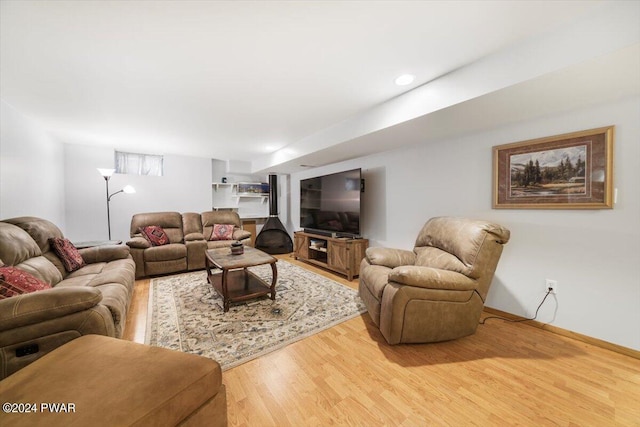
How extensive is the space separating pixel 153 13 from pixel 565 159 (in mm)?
3169

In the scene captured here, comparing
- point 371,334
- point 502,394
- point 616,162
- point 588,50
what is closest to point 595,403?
point 502,394

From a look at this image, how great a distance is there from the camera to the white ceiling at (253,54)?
1.32 m

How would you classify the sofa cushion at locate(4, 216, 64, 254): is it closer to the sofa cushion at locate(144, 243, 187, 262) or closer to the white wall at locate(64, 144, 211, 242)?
the sofa cushion at locate(144, 243, 187, 262)

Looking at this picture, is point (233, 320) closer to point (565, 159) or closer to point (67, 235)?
point (565, 159)

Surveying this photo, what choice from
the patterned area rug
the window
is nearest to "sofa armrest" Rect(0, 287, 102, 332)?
the patterned area rug

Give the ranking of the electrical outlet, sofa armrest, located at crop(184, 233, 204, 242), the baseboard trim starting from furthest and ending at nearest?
sofa armrest, located at crop(184, 233, 204, 242) → the electrical outlet → the baseboard trim

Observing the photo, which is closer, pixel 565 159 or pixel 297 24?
pixel 297 24

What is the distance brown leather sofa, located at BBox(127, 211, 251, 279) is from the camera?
3.50m

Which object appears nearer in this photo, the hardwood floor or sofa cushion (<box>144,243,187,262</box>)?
the hardwood floor

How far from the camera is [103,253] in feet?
9.23

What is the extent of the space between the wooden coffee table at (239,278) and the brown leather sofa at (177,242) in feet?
3.23

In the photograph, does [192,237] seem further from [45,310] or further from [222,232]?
[45,310]

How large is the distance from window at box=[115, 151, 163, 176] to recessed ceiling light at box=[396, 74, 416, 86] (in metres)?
4.93

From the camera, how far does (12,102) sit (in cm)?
244
